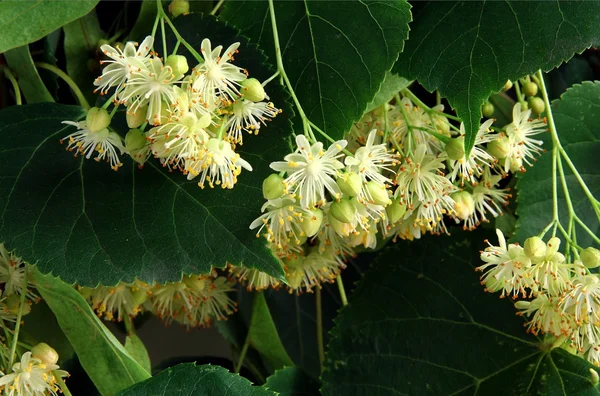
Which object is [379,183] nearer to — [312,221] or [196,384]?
[312,221]

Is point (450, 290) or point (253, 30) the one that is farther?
point (450, 290)

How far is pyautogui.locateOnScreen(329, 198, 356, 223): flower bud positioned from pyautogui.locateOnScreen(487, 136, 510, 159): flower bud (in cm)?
22

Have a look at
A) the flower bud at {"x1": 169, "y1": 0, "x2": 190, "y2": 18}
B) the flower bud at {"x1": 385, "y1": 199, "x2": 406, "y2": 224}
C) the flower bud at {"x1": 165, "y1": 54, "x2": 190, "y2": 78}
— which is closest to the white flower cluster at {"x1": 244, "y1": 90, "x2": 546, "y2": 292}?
the flower bud at {"x1": 385, "y1": 199, "x2": 406, "y2": 224}

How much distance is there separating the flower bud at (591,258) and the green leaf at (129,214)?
31cm

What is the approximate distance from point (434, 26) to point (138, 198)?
36cm

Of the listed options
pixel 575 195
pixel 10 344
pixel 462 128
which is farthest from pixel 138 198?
pixel 575 195

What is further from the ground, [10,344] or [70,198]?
[70,198]

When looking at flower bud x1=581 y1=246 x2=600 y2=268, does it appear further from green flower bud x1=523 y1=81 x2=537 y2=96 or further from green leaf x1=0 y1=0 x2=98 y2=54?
green leaf x1=0 y1=0 x2=98 y2=54

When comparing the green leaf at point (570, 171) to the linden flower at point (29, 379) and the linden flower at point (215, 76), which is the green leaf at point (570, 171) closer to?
the linden flower at point (215, 76)

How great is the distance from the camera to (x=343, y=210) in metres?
0.66

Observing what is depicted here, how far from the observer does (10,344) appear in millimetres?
764

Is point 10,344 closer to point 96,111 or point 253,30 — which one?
point 96,111

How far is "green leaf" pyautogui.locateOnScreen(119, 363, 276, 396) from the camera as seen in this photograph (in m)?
0.74

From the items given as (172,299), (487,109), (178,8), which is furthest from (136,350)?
(487,109)
